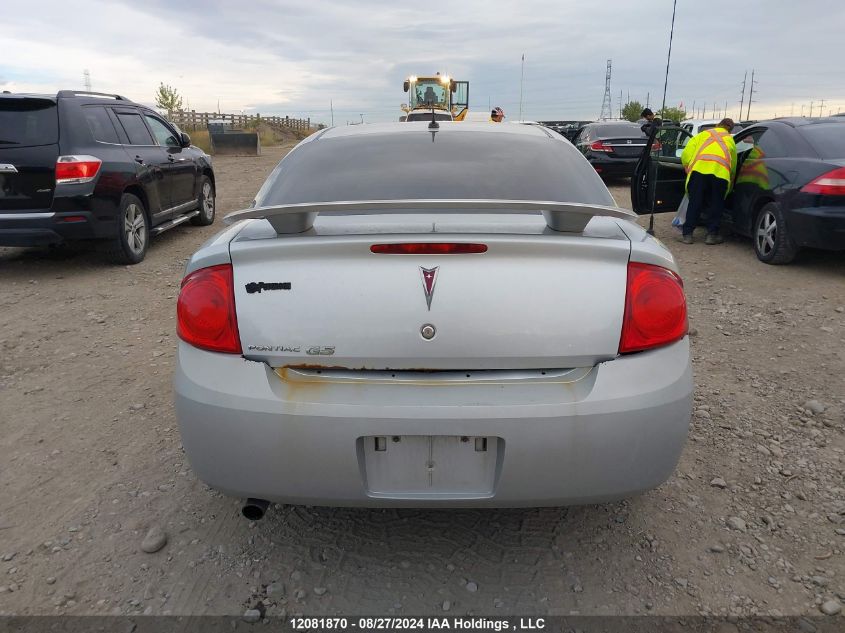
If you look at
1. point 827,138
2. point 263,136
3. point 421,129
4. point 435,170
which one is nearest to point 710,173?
point 827,138

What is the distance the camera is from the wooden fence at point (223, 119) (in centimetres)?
4097

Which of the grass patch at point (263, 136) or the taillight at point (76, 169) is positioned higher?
the grass patch at point (263, 136)

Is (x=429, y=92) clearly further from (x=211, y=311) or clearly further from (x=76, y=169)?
(x=211, y=311)

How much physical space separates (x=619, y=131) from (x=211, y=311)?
48.6 feet

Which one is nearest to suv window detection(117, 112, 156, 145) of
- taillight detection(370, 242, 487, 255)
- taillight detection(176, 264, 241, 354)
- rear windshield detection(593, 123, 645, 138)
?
taillight detection(176, 264, 241, 354)

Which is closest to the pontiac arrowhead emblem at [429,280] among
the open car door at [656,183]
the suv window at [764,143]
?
the suv window at [764,143]

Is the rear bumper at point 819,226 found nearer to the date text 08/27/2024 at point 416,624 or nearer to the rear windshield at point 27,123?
the date text 08/27/2024 at point 416,624

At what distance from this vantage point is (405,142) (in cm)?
299

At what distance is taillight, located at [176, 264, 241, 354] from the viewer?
6.53ft

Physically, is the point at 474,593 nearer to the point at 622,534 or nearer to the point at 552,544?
the point at 552,544

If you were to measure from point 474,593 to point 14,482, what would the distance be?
7.22ft

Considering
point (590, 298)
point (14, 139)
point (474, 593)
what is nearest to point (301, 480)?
point (474, 593)

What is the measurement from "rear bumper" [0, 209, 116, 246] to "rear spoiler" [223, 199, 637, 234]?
4.96 m

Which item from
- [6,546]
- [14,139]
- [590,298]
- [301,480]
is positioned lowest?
[6,546]
